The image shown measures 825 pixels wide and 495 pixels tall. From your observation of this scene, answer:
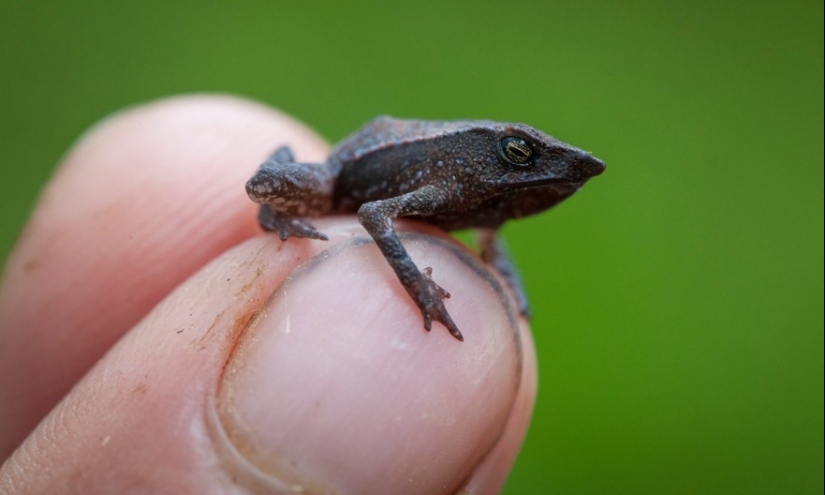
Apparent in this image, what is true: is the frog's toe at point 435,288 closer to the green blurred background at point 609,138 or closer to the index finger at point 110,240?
the index finger at point 110,240

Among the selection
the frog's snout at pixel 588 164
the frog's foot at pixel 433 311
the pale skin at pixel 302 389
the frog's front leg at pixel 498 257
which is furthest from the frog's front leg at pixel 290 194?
the frog's snout at pixel 588 164

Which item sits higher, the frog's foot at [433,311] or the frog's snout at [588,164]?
the frog's snout at [588,164]

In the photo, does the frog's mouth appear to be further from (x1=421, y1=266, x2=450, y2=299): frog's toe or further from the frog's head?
(x1=421, y1=266, x2=450, y2=299): frog's toe

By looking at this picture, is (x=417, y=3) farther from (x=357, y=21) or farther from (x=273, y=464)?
(x=273, y=464)

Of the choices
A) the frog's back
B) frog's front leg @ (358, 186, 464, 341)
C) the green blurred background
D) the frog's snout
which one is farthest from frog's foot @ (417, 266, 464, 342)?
the green blurred background

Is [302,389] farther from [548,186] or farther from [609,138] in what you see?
[609,138]

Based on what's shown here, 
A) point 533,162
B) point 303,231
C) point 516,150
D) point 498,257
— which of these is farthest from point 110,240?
point 533,162

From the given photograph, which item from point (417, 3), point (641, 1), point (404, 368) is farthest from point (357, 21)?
point (404, 368)
